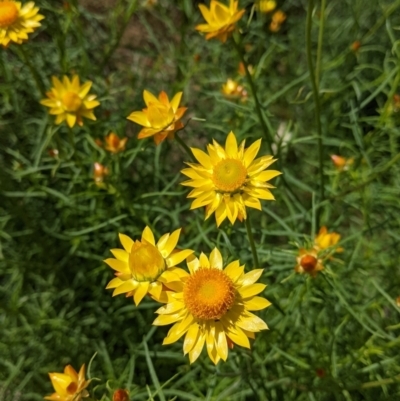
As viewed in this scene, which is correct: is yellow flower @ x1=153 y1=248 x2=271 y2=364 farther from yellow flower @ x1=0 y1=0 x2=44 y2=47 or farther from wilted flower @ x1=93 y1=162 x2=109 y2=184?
yellow flower @ x1=0 y1=0 x2=44 y2=47

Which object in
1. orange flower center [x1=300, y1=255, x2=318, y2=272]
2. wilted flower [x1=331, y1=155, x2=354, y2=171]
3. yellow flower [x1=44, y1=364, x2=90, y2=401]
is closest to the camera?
yellow flower [x1=44, y1=364, x2=90, y2=401]

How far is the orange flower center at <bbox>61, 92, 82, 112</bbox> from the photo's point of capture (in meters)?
1.57

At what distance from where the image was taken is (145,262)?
1070 millimetres

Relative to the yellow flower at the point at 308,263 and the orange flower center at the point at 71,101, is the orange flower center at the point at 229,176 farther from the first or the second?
the orange flower center at the point at 71,101

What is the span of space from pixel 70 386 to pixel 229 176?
1.91 ft

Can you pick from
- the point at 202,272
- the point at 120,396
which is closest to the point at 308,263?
the point at 202,272

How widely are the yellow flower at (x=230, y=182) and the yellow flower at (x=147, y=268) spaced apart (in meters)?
0.10

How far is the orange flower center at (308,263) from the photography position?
1.25 m

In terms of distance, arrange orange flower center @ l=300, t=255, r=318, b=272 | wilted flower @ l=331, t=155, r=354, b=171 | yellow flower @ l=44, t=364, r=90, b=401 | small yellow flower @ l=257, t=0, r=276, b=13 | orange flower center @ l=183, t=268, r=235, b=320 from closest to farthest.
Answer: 1. orange flower center @ l=183, t=268, r=235, b=320
2. yellow flower @ l=44, t=364, r=90, b=401
3. orange flower center @ l=300, t=255, r=318, b=272
4. wilted flower @ l=331, t=155, r=354, b=171
5. small yellow flower @ l=257, t=0, r=276, b=13

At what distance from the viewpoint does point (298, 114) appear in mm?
2652

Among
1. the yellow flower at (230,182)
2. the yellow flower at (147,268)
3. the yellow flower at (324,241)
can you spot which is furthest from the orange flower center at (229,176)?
the yellow flower at (324,241)

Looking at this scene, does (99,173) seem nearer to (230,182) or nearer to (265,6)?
(230,182)

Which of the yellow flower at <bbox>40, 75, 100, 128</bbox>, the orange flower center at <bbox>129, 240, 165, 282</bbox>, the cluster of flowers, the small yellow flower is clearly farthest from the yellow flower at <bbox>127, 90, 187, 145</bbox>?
the small yellow flower

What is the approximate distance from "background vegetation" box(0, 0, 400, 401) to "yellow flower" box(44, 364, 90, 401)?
0.28 m
